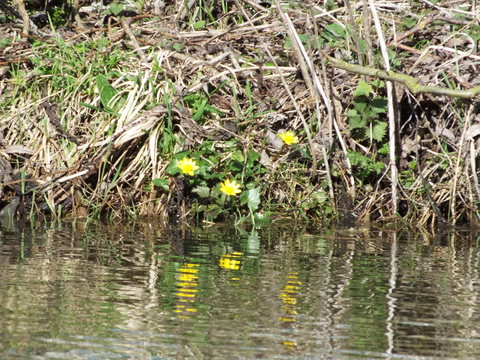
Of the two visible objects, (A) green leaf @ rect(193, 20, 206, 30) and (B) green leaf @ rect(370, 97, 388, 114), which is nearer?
(B) green leaf @ rect(370, 97, 388, 114)

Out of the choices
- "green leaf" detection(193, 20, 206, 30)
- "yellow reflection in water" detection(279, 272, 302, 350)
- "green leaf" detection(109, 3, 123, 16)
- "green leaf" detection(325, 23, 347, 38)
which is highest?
"green leaf" detection(109, 3, 123, 16)

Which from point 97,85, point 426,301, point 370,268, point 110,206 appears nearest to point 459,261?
point 370,268

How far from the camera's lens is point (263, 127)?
6500 millimetres

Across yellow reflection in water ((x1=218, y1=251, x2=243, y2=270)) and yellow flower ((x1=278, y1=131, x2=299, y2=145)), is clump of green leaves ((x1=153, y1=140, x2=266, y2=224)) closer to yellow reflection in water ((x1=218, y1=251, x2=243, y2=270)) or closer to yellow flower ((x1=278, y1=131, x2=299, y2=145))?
yellow flower ((x1=278, y1=131, x2=299, y2=145))

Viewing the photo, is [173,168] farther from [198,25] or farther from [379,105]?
[198,25]

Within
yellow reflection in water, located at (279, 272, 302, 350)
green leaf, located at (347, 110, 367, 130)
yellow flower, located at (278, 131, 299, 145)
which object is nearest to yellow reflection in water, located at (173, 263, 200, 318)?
yellow reflection in water, located at (279, 272, 302, 350)

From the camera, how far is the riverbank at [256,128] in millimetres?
6141

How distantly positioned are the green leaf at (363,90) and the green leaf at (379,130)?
25cm

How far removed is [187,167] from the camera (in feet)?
19.6

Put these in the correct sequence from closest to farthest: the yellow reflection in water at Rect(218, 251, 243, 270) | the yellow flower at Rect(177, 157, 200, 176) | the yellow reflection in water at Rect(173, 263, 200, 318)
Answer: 1. the yellow reflection in water at Rect(173, 263, 200, 318)
2. the yellow reflection in water at Rect(218, 251, 243, 270)
3. the yellow flower at Rect(177, 157, 200, 176)

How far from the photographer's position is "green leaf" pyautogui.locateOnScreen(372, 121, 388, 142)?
6210 mm

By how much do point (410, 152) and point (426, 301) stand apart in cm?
269

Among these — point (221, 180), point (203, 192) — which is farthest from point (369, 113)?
point (203, 192)

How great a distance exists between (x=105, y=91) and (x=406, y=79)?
7.13 feet
